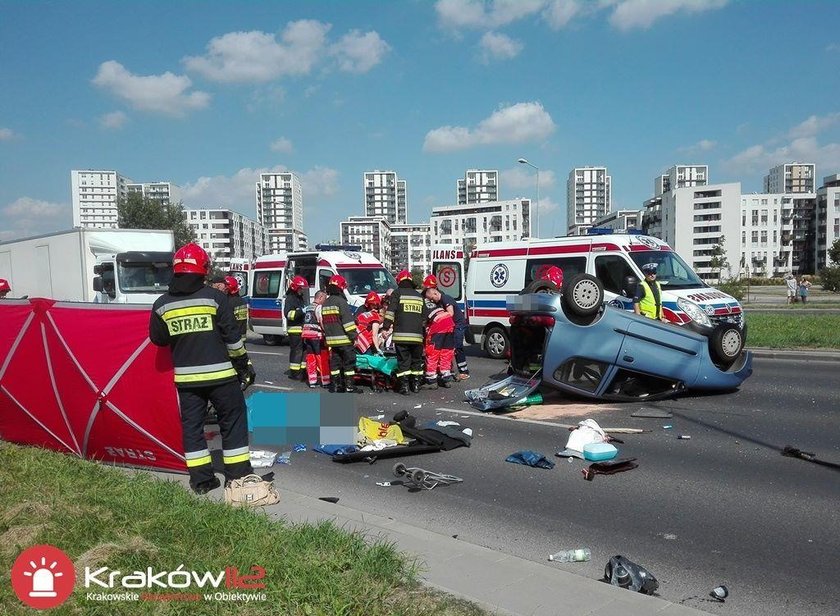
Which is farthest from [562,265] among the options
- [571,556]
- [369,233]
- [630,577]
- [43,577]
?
[369,233]

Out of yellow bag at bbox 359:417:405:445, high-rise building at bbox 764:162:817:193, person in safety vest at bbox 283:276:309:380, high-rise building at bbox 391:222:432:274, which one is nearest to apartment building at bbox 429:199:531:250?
high-rise building at bbox 391:222:432:274

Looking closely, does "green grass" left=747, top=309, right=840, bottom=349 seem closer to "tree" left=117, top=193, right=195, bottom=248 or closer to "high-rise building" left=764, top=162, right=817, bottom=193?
"tree" left=117, top=193, right=195, bottom=248

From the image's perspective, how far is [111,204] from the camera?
17700 cm

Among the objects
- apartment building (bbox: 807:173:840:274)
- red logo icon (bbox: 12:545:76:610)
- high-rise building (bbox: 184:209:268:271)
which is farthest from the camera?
high-rise building (bbox: 184:209:268:271)

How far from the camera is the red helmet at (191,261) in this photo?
5.39m

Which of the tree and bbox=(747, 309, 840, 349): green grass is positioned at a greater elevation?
the tree

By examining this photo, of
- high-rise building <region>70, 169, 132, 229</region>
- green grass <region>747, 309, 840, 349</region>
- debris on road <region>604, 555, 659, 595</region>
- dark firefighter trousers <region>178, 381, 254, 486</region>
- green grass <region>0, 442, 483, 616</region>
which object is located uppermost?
high-rise building <region>70, 169, 132, 229</region>

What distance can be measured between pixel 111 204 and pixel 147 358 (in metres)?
191

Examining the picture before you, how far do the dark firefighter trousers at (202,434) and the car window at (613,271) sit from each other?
27.9 ft

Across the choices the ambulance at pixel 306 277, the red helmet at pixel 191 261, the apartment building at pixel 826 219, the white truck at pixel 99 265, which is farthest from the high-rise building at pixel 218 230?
the red helmet at pixel 191 261

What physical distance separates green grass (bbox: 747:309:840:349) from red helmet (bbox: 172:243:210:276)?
13.8 meters

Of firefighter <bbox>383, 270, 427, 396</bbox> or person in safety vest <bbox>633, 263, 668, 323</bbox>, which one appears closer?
firefighter <bbox>383, 270, 427, 396</bbox>

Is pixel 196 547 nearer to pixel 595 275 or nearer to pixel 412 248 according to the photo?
pixel 595 275

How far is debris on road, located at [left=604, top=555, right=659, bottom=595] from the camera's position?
155 inches
